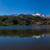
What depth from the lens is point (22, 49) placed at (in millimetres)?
15102

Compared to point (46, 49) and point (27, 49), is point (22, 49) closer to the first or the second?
point (27, 49)

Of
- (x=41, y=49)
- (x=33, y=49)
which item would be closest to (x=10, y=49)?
(x=33, y=49)

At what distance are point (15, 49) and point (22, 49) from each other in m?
1.22

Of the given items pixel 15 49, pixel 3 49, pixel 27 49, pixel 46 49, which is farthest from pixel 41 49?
pixel 3 49

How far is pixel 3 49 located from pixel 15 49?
81.9 inches

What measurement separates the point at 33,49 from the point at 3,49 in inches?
206

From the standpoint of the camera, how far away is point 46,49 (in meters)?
14.8

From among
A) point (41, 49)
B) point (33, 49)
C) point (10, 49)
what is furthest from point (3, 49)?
point (41, 49)

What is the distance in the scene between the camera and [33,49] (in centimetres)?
1508

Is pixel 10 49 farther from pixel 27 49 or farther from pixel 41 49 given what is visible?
pixel 41 49

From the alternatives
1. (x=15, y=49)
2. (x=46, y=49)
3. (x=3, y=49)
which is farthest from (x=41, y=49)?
(x=3, y=49)

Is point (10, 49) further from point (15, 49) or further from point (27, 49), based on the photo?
point (27, 49)

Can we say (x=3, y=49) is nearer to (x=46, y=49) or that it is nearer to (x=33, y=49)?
(x=33, y=49)

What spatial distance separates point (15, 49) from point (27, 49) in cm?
210
